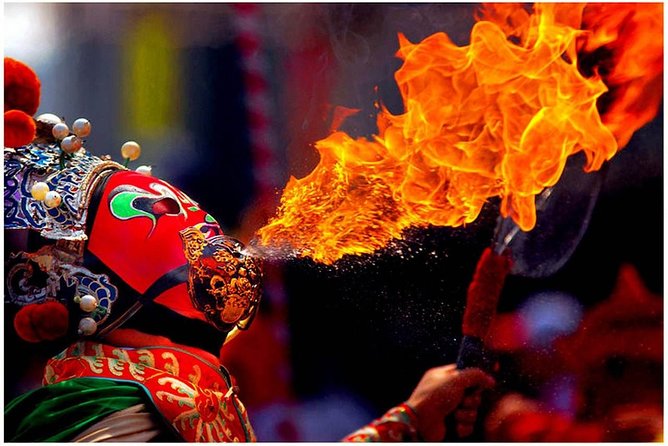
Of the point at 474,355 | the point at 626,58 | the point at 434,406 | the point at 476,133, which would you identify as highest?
the point at 626,58

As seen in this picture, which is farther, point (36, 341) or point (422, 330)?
point (422, 330)

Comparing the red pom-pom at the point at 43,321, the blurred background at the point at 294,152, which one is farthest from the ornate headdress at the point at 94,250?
the blurred background at the point at 294,152

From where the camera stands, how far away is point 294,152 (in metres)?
2.59

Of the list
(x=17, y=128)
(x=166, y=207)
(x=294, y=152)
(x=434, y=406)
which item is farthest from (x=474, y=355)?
(x=17, y=128)

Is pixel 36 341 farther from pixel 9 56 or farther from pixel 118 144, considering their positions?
pixel 9 56

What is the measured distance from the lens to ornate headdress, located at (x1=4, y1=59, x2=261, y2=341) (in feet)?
7.86

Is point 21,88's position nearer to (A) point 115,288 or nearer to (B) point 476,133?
(A) point 115,288

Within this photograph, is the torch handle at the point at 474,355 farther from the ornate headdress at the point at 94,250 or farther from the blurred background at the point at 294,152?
the ornate headdress at the point at 94,250

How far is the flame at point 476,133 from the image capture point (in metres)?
2.62

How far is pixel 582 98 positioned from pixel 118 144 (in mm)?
1302

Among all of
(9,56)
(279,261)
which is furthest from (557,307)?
(9,56)

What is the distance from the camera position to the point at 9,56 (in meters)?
2.58

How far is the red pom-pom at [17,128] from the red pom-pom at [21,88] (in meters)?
0.08

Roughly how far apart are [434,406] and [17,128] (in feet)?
4.35
